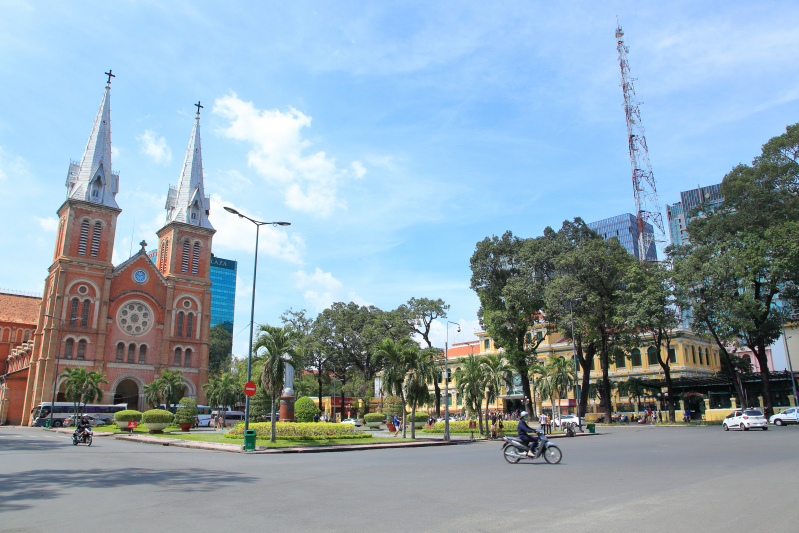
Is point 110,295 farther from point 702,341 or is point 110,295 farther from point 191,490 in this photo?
point 702,341

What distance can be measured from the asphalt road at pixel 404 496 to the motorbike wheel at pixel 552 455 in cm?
23

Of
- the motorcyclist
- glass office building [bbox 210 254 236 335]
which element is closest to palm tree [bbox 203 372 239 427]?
the motorcyclist

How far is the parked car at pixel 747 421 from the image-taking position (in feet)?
104

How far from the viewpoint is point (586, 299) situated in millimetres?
46094

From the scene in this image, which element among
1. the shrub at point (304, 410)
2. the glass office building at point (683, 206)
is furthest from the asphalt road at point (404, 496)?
the glass office building at point (683, 206)

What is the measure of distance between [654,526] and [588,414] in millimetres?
56236

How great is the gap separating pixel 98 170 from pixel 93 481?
61.9 metres

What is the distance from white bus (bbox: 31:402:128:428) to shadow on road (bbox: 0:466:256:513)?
4509 cm

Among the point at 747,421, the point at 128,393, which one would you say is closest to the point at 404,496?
the point at 747,421

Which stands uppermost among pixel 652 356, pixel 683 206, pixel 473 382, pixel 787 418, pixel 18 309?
pixel 683 206

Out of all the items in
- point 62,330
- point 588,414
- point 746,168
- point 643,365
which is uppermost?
point 746,168

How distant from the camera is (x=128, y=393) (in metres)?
60.9

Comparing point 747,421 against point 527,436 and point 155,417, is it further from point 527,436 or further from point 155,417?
point 155,417

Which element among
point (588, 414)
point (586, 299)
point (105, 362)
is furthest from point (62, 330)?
point (588, 414)
